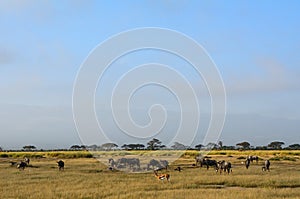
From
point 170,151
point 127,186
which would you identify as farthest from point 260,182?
point 170,151

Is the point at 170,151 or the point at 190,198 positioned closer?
the point at 190,198

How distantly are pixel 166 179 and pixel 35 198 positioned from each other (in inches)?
416

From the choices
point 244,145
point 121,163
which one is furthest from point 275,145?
A: point 121,163

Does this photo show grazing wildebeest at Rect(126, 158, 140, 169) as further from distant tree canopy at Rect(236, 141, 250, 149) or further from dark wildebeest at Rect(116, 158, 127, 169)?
distant tree canopy at Rect(236, 141, 250, 149)

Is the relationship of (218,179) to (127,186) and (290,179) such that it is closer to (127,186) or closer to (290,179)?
(290,179)

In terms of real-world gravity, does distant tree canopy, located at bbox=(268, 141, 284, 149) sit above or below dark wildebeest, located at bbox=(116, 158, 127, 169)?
above

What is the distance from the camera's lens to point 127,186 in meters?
25.5

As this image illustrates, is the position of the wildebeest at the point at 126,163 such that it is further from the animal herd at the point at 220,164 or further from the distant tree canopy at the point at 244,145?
the distant tree canopy at the point at 244,145

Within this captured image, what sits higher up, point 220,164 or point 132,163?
point 132,163

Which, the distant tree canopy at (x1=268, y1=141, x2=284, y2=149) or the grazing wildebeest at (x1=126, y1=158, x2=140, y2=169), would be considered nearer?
the grazing wildebeest at (x1=126, y1=158, x2=140, y2=169)

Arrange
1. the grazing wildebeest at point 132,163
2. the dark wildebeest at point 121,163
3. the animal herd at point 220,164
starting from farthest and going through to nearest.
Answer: the dark wildebeest at point 121,163, the grazing wildebeest at point 132,163, the animal herd at point 220,164

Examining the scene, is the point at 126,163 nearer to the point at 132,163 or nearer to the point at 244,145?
the point at 132,163

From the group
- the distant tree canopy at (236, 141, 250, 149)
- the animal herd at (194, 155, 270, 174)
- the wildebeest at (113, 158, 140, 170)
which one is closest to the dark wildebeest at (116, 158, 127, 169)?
→ the wildebeest at (113, 158, 140, 170)

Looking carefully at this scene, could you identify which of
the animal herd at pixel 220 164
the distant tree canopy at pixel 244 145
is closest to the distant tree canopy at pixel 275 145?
the distant tree canopy at pixel 244 145
